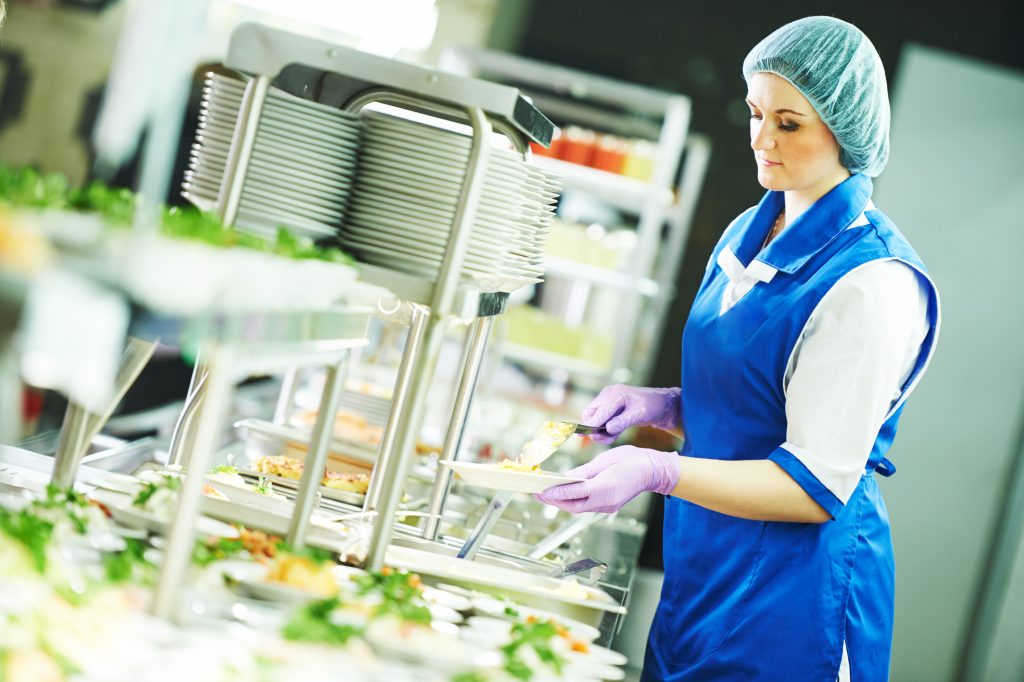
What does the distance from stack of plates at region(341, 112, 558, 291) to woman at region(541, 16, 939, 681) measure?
1.69ft

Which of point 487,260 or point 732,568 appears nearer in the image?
point 487,260

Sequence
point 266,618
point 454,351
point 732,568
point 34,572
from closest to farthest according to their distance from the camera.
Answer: point 34,572
point 266,618
point 732,568
point 454,351

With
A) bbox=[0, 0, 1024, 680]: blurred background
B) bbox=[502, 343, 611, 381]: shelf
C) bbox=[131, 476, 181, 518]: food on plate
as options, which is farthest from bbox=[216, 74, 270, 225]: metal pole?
bbox=[502, 343, 611, 381]: shelf

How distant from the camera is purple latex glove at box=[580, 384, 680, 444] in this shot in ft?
7.63

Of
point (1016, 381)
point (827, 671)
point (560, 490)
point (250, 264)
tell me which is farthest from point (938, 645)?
point (250, 264)

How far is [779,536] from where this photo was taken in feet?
6.43

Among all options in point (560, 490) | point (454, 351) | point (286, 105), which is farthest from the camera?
point (454, 351)

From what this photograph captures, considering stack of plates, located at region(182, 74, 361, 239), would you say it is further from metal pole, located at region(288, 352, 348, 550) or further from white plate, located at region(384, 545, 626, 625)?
white plate, located at region(384, 545, 626, 625)

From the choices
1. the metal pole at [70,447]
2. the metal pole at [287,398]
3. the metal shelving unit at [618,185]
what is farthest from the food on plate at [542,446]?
the metal shelving unit at [618,185]

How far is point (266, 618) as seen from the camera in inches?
52.4

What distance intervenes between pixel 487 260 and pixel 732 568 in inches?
31.9

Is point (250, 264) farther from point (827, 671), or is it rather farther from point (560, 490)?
point (827, 671)

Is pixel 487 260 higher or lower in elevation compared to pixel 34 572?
higher

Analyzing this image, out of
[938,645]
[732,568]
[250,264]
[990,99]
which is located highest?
[990,99]
